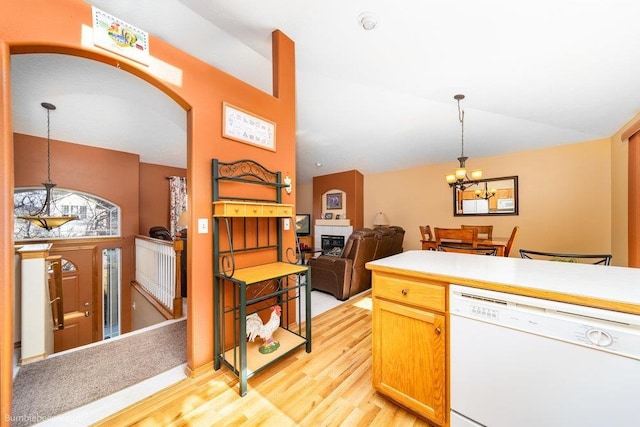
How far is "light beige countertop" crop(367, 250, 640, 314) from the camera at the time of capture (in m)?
0.90

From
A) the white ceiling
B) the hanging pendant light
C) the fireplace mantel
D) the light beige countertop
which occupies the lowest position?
the light beige countertop

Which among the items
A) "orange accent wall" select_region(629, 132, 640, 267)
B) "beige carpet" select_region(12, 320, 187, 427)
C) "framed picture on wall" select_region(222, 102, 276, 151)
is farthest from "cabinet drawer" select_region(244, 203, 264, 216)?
"orange accent wall" select_region(629, 132, 640, 267)

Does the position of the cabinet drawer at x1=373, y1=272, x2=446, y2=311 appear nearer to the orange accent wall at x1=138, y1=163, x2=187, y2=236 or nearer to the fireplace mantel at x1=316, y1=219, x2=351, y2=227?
the fireplace mantel at x1=316, y1=219, x2=351, y2=227

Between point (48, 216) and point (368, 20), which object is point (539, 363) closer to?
point (368, 20)

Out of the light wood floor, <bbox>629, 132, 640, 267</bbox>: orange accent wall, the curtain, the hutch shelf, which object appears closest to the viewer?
the light wood floor

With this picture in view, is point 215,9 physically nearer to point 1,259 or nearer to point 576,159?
point 1,259

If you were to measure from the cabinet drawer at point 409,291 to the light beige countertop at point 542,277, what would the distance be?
6 centimetres

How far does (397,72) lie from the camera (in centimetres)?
270

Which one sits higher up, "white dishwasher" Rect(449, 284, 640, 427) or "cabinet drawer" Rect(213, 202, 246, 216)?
"cabinet drawer" Rect(213, 202, 246, 216)

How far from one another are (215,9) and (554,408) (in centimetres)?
340

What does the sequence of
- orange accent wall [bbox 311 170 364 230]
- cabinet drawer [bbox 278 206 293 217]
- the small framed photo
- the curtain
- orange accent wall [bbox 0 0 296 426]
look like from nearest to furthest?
1. orange accent wall [bbox 0 0 296 426]
2. cabinet drawer [bbox 278 206 293 217]
3. the curtain
4. orange accent wall [bbox 311 170 364 230]
5. the small framed photo

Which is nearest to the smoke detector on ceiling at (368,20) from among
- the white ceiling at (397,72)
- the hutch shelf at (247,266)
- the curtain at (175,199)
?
the white ceiling at (397,72)

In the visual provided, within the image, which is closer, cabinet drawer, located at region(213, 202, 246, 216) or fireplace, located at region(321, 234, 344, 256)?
cabinet drawer, located at region(213, 202, 246, 216)

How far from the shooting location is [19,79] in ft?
9.15
